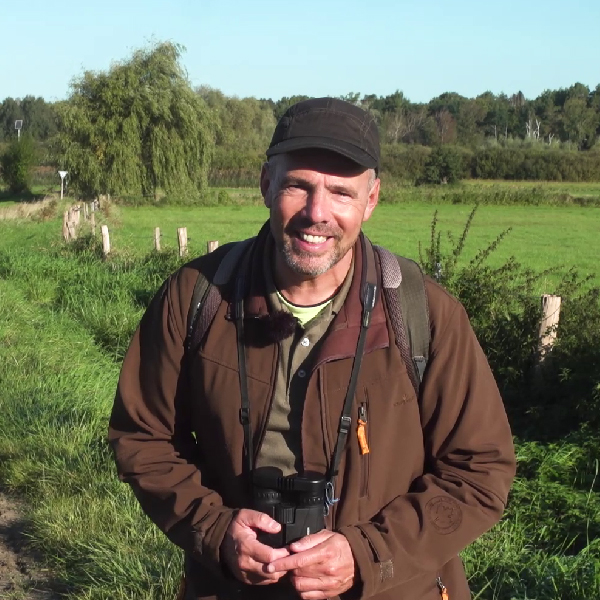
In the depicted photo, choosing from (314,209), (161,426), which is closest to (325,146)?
(314,209)

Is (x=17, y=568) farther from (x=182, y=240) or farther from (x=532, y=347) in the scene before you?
(x=182, y=240)

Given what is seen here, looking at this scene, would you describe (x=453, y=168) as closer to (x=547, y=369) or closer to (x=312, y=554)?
(x=547, y=369)

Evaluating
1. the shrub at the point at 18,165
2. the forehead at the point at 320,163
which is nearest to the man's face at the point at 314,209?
the forehead at the point at 320,163

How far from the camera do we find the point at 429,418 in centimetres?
217

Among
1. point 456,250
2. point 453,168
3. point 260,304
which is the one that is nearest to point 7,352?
point 456,250

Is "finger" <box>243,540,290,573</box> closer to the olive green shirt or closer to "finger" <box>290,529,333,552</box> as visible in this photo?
"finger" <box>290,529,333,552</box>

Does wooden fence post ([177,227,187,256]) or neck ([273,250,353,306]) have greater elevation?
neck ([273,250,353,306])

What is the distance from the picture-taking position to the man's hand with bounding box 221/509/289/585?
2.02m

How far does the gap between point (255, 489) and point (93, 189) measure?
4254 centimetres

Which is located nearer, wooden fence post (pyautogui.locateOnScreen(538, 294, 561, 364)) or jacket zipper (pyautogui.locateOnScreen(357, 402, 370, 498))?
jacket zipper (pyautogui.locateOnScreen(357, 402, 370, 498))

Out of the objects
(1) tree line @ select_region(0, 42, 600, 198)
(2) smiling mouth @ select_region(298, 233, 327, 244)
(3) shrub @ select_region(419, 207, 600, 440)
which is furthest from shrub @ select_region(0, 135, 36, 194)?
(2) smiling mouth @ select_region(298, 233, 327, 244)

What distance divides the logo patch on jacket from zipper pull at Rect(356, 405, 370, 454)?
0.20 metres

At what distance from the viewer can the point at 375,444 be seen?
7.02 feet

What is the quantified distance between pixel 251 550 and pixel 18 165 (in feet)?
224
